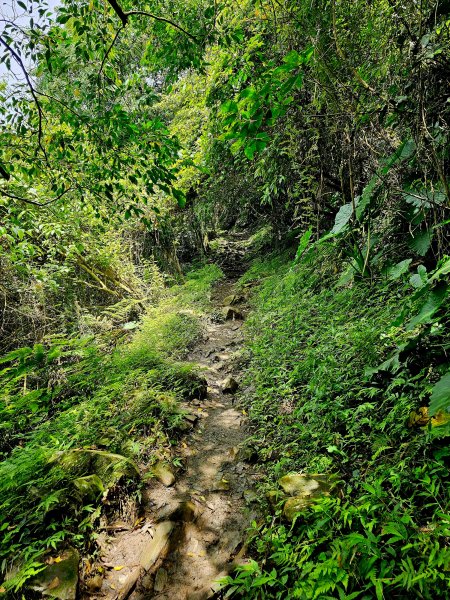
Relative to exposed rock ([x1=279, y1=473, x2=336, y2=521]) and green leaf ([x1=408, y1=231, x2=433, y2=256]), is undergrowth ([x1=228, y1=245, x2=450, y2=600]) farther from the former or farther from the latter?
green leaf ([x1=408, y1=231, x2=433, y2=256])

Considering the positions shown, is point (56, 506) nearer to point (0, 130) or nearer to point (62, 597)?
point (62, 597)

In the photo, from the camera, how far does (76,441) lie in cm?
361

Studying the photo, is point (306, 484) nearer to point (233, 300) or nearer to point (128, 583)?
point (128, 583)

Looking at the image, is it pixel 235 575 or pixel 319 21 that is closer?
pixel 235 575

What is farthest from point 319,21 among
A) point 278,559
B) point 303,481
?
point 278,559

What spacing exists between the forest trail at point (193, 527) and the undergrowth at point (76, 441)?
31cm

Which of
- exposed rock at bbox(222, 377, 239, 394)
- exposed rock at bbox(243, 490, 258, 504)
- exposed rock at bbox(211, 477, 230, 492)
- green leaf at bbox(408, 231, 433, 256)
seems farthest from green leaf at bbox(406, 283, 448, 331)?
exposed rock at bbox(222, 377, 239, 394)

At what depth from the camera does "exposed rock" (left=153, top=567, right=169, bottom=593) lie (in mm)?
2334

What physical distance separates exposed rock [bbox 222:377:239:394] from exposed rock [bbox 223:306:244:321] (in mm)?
3547

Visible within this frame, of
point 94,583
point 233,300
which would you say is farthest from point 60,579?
point 233,300

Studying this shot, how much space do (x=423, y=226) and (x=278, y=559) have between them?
127 inches

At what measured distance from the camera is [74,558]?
2.36 meters

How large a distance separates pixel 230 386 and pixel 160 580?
9.73 feet

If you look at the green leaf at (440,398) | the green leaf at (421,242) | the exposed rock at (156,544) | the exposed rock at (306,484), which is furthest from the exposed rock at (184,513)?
the green leaf at (421,242)
